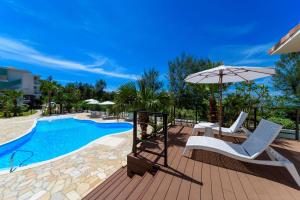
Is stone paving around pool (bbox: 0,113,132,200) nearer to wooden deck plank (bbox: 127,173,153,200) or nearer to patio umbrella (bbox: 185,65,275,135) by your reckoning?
wooden deck plank (bbox: 127,173,153,200)

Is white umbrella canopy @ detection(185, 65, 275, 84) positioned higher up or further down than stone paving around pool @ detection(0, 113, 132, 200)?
higher up

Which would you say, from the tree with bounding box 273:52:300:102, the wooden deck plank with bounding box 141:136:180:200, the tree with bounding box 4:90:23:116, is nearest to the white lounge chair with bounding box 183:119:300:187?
the wooden deck plank with bounding box 141:136:180:200

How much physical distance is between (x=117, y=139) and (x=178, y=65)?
551 inches

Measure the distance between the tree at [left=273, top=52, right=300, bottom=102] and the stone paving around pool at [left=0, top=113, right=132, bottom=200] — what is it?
15260 millimetres

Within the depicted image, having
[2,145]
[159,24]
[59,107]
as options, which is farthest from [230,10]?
[59,107]

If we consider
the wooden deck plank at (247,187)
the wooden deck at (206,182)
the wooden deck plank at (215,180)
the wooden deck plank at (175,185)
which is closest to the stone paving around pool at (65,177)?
A: the wooden deck at (206,182)

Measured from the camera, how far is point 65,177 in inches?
145

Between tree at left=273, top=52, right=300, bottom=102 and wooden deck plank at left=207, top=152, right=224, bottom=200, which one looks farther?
tree at left=273, top=52, right=300, bottom=102

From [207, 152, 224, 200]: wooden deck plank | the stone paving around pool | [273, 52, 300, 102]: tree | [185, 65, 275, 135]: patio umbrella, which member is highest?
[273, 52, 300, 102]: tree

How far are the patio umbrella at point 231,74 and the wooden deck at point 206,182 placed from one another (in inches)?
68.5

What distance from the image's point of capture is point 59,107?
2116 centimetres

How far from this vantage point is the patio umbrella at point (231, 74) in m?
3.24

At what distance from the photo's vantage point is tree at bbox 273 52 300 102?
11.4 meters

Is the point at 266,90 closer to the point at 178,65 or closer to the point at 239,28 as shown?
the point at 239,28
